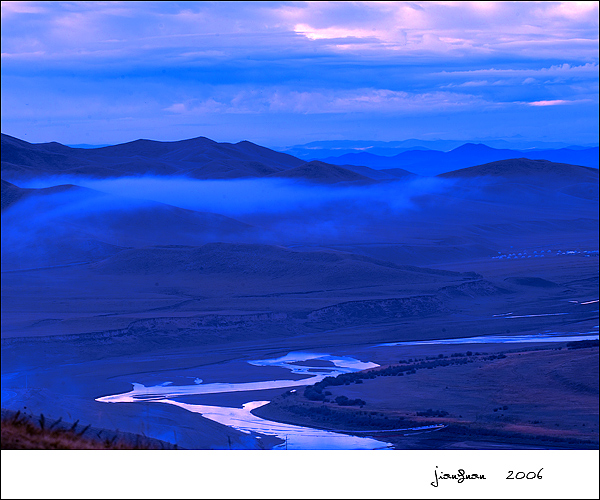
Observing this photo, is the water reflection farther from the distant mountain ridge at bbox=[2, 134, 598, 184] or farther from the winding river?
the distant mountain ridge at bbox=[2, 134, 598, 184]

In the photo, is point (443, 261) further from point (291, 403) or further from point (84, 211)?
point (291, 403)

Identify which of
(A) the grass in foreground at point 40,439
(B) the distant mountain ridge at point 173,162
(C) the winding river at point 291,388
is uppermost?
(B) the distant mountain ridge at point 173,162

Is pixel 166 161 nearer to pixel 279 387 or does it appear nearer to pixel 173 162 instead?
pixel 173 162

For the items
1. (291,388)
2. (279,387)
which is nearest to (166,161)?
(279,387)

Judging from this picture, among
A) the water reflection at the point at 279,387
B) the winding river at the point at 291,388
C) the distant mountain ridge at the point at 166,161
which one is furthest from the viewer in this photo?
the distant mountain ridge at the point at 166,161

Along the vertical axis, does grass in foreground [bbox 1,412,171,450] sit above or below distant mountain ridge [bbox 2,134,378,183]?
below

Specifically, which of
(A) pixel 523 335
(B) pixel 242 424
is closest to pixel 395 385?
(B) pixel 242 424

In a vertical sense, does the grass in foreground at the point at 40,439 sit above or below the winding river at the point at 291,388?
above

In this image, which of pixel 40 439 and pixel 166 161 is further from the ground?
pixel 166 161

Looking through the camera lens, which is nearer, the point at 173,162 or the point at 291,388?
the point at 291,388

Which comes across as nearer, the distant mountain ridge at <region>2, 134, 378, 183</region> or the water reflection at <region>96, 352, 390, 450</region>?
the water reflection at <region>96, 352, 390, 450</region>

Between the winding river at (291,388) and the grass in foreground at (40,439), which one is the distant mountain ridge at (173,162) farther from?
the grass in foreground at (40,439)

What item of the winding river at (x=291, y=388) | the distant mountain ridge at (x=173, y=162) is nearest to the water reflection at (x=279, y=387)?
the winding river at (x=291, y=388)

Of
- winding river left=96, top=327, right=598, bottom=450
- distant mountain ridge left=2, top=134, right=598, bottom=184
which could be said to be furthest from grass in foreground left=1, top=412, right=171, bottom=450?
distant mountain ridge left=2, top=134, right=598, bottom=184
